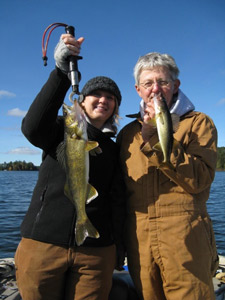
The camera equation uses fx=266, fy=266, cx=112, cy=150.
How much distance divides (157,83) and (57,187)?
1.82 metres

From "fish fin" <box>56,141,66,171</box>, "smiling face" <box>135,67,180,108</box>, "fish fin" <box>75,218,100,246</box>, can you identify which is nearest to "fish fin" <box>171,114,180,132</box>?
"smiling face" <box>135,67,180,108</box>

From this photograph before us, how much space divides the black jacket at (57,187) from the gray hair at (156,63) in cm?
107

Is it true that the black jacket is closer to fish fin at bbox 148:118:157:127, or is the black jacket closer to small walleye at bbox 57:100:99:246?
small walleye at bbox 57:100:99:246

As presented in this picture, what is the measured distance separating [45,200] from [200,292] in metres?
2.00

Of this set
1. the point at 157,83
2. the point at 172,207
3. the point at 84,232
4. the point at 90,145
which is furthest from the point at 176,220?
the point at 157,83

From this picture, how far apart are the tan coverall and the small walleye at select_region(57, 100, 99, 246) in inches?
28.0

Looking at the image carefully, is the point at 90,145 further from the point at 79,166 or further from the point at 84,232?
the point at 84,232

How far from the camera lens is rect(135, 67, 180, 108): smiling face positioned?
3.45 m

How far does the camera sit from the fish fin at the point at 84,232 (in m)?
2.81

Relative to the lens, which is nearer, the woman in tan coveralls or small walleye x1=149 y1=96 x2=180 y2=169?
small walleye x1=149 y1=96 x2=180 y2=169

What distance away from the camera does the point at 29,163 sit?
145 meters

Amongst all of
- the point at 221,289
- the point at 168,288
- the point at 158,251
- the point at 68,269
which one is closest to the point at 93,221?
the point at 68,269

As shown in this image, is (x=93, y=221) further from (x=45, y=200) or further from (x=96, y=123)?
→ (x=96, y=123)

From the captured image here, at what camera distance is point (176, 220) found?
9.98 ft
